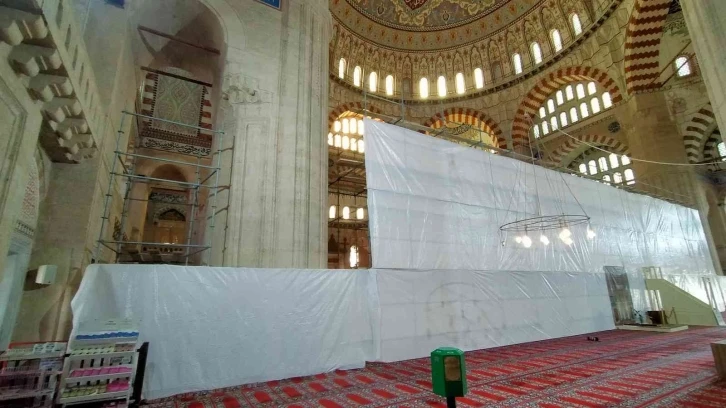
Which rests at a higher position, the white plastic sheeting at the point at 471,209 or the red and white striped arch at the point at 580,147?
the red and white striped arch at the point at 580,147

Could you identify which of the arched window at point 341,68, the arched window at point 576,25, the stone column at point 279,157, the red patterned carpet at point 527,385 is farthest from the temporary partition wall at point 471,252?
the arched window at point 341,68

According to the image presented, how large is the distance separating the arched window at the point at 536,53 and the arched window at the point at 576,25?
4.67 ft

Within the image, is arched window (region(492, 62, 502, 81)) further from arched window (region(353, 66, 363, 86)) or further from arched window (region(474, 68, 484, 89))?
arched window (region(353, 66, 363, 86))

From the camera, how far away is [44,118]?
3.54 meters

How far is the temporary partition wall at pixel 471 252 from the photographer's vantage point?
553 cm

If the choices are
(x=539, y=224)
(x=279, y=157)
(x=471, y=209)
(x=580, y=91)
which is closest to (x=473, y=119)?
(x=580, y=91)

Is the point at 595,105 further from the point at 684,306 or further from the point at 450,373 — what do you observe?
the point at 450,373

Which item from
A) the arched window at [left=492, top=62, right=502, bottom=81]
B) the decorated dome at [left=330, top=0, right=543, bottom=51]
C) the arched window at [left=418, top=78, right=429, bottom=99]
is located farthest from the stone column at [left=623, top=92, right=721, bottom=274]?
the arched window at [left=418, top=78, right=429, bottom=99]

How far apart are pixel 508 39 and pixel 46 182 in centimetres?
1708

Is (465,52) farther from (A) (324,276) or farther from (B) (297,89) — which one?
(A) (324,276)

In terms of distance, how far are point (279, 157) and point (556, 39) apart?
13.9 metres

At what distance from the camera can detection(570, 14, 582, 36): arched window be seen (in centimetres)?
1339

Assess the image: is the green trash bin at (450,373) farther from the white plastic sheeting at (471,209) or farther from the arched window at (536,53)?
the arched window at (536,53)

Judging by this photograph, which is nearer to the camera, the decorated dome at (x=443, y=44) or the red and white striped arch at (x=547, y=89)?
the red and white striped arch at (x=547, y=89)
